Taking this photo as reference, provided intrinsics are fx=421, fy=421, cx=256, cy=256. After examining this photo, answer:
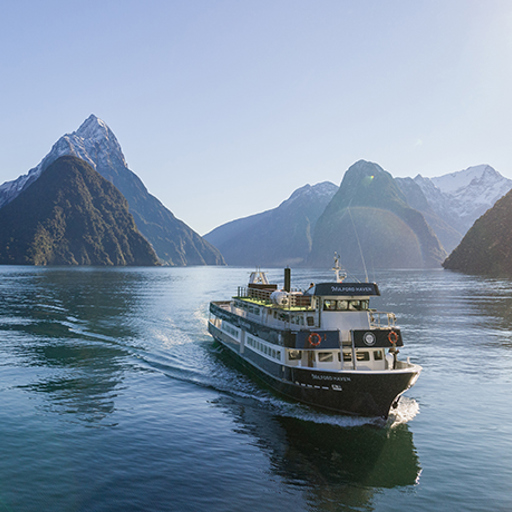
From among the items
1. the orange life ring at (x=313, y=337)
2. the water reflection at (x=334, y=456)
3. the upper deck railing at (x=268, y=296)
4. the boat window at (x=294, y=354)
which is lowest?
the water reflection at (x=334, y=456)

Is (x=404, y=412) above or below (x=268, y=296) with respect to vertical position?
below

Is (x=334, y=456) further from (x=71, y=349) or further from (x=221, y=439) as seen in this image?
(x=71, y=349)

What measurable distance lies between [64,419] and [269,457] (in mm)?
13025

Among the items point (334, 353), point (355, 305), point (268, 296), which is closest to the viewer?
point (334, 353)

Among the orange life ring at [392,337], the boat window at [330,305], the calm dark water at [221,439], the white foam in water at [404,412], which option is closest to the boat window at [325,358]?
the boat window at [330,305]

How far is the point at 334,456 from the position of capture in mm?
22047

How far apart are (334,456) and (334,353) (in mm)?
7577

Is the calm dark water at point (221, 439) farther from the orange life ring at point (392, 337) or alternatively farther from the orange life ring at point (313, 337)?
the orange life ring at point (392, 337)

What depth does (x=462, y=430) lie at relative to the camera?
25656 mm

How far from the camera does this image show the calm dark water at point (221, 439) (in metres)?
18.1

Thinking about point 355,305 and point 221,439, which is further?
point 355,305

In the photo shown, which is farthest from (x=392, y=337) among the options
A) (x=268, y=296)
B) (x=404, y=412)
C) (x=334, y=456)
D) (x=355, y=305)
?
(x=268, y=296)

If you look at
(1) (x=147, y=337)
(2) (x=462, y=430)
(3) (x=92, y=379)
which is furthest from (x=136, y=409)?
(1) (x=147, y=337)

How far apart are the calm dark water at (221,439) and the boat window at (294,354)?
3303mm
